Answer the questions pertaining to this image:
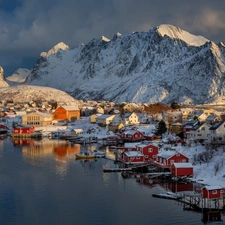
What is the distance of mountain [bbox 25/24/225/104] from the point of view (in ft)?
365

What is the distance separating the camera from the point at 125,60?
15562cm

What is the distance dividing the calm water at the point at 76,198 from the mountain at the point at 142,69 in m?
77.9

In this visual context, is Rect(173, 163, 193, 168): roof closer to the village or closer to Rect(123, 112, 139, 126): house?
the village

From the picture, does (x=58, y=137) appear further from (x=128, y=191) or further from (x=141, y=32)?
(x=141, y=32)

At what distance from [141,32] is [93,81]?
24292 millimetres

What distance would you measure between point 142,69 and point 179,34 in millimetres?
36181

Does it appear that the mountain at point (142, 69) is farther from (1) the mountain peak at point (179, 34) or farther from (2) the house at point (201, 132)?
(2) the house at point (201, 132)

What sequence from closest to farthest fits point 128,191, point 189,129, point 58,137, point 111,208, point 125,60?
point 111,208 → point 128,191 → point 189,129 → point 58,137 → point 125,60

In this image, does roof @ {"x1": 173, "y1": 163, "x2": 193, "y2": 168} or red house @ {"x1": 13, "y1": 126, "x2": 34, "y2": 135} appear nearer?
roof @ {"x1": 173, "y1": 163, "x2": 193, "y2": 168}

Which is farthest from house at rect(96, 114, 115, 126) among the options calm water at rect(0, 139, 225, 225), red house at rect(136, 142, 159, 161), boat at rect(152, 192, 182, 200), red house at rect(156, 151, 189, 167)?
boat at rect(152, 192, 182, 200)

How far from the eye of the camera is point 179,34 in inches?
6609

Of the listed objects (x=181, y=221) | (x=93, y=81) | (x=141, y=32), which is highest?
(x=141, y=32)

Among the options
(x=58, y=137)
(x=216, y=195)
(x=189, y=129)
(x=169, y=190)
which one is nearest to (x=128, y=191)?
Result: (x=169, y=190)

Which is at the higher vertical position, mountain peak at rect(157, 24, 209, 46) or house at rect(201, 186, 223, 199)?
mountain peak at rect(157, 24, 209, 46)
